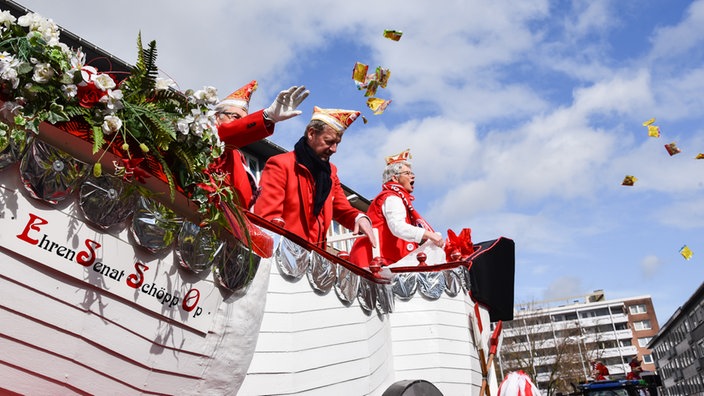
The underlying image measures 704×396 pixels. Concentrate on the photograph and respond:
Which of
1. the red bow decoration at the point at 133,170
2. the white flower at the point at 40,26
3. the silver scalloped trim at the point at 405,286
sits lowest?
the red bow decoration at the point at 133,170

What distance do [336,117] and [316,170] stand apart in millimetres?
444

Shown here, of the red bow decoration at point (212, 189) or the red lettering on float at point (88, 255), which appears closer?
the red lettering on float at point (88, 255)

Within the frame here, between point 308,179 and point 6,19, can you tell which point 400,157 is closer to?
point 308,179

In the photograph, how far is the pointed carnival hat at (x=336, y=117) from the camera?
16.0 ft

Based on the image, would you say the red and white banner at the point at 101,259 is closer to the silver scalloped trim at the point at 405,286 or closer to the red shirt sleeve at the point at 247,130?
the red shirt sleeve at the point at 247,130

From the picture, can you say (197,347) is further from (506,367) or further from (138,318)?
(506,367)

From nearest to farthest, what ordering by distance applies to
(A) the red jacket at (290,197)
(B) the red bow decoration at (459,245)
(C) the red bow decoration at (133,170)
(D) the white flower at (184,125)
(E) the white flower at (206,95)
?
(C) the red bow decoration at (133,170), (D) the white flower at (184,125), (E) the white flower at (206,95), (A) the red jacket at (290,197), (B) the red bow decoration at (459,245)

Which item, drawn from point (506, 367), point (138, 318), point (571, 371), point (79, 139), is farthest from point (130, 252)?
point (571, 371)

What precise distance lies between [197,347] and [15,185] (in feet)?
3.41

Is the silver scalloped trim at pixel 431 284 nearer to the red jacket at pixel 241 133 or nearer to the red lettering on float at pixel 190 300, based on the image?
the red jacket at pixel 241 133

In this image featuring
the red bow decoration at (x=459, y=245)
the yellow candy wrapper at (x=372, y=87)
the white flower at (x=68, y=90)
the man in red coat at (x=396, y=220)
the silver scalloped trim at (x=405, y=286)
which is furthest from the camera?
the red bow decoration at (x=459, y=245)

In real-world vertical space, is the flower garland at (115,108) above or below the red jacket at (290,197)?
below

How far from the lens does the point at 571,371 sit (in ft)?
143

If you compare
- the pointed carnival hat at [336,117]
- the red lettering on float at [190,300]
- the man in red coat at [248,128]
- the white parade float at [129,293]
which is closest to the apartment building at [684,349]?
the pointed carnival hat at [336,117]
